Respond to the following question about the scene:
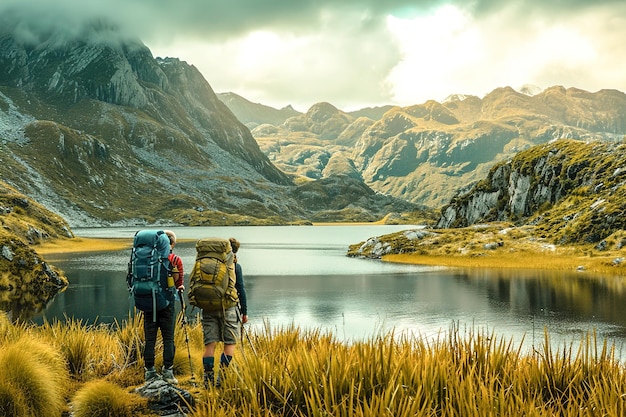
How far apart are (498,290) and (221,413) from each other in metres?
55.0

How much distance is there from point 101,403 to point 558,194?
117498 millimetres

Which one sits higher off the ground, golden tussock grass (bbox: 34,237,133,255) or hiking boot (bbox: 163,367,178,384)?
golden tussock grass (bbox: 34,237,133,255)

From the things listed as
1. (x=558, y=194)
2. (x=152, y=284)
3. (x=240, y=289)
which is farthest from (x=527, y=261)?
(x=152, y=284)

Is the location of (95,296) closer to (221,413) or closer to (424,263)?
(221,413)

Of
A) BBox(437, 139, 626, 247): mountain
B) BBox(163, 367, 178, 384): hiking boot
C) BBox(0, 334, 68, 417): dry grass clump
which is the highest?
BBox(437, 139, 626, 247): mountain

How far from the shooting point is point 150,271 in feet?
42.0

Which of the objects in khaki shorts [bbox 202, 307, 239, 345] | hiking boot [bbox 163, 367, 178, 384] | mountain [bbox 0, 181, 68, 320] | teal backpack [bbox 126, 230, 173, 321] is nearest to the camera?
teal backpack [bbox 126, 230, 173, 321]

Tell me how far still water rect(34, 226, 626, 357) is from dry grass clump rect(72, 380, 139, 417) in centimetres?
1324

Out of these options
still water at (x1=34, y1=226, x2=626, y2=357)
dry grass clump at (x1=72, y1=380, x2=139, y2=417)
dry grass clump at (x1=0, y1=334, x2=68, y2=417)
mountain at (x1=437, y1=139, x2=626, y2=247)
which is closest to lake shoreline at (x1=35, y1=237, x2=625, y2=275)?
still water at (x1=34, y1=226, x2=626, y2=357)

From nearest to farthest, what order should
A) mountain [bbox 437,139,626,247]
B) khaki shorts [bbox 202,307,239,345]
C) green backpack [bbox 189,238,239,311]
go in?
green backpack [bbox 189,238,239,311] < khaki shorts [bbox 202,307,239,345] < mountain [bbox 437,139,626,247]

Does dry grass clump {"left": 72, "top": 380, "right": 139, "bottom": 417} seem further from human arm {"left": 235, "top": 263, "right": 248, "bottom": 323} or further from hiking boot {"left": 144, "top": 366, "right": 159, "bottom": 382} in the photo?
human arm {"left": 235, "top": 263, "right": 248, "bottom": 323}

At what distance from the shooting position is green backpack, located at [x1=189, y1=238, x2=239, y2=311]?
12.7 m

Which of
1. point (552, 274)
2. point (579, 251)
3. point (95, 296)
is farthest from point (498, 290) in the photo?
point (95, 296)

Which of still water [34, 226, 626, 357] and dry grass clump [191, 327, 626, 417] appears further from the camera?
still water [34, 226, 626, 357]
